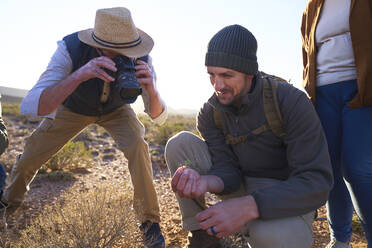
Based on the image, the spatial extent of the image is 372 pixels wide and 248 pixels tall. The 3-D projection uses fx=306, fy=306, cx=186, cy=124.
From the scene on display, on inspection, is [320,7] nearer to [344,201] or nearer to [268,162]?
[268,162]

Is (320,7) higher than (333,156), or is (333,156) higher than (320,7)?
(320,7)

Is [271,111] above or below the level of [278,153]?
above

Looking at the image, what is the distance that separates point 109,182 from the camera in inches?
173

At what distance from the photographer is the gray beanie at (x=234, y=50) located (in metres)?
1.82

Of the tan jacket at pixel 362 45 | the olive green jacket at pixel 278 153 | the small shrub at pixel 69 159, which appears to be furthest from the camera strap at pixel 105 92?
the small shrub at pixel 69 159

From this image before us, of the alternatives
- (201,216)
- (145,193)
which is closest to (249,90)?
(201,216)

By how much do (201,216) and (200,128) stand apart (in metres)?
0.75

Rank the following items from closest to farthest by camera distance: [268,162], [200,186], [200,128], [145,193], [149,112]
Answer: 1. [200,186]
2. [268,162]
3. [200,128]
4. [145,193]
5. [149,112]

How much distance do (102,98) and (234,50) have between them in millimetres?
1398

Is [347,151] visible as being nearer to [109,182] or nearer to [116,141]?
[116,141]

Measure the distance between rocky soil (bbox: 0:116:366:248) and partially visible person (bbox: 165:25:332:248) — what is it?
0.69 m

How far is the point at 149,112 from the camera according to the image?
2.84 m

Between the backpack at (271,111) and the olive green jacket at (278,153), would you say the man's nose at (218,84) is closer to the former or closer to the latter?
the olive green jacket at (278,153)

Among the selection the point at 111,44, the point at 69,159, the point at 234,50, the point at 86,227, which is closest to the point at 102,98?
the point at 111,44
